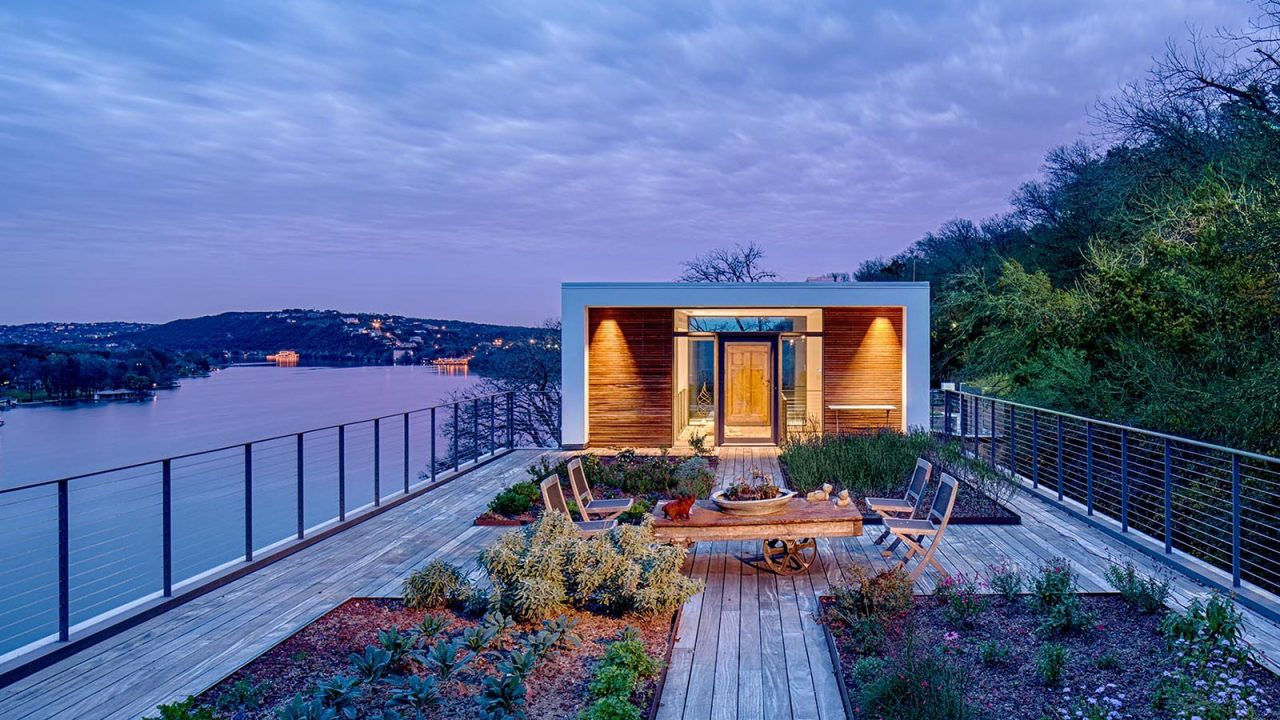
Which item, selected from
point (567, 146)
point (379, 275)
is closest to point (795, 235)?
point (567, 146)

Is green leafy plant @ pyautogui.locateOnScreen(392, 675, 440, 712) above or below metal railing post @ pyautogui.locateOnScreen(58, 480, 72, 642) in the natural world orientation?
below

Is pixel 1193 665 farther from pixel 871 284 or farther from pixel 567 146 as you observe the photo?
pixel 567 146

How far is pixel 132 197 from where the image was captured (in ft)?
58.5

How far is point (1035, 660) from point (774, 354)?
9.97 meters

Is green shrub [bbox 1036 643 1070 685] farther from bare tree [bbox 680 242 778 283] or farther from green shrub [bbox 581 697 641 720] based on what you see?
bare tree [bbox 680 242 778 283]

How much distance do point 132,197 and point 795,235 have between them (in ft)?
67.5

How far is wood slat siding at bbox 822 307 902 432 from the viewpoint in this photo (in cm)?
1264

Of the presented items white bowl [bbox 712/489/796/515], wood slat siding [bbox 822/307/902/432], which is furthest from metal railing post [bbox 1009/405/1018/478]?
white bowl [bbox 712/489/796/515]

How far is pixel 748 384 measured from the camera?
44.2ft

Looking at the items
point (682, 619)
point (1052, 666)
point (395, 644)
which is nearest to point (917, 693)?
point (1052, 666)

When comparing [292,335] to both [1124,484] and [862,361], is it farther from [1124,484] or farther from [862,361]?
[1124,484]

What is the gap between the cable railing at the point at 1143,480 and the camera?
18.6 feet

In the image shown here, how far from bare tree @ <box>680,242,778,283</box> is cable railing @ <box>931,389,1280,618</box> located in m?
17.2

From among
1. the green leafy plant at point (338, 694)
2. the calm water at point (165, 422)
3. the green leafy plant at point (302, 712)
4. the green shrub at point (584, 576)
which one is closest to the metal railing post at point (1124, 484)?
the green shrub at point (584, 576)
